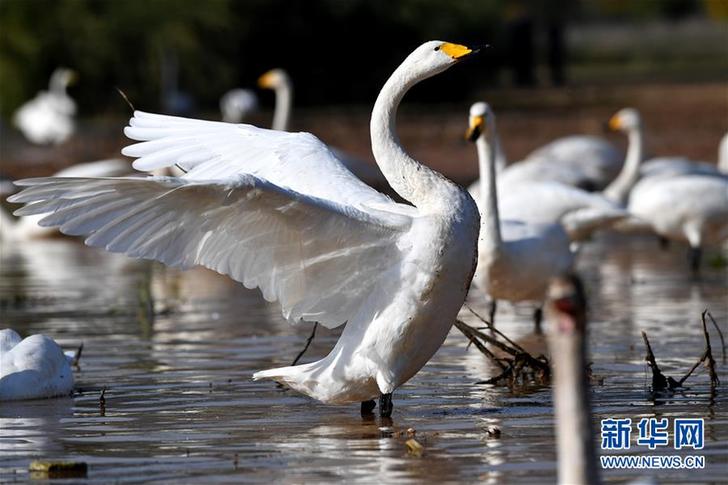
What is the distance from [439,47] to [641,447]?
7.57 ft

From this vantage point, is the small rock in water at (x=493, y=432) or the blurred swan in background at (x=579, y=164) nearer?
the small rock in water at (x=493, y=432)

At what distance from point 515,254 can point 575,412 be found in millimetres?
6851

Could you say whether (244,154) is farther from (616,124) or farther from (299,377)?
(616,124)

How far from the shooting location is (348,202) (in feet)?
27.8

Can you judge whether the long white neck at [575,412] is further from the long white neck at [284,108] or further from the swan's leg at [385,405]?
the long white neck at [284,108]

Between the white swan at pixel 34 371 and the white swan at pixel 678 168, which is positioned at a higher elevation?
the white swan at pixel 678 168

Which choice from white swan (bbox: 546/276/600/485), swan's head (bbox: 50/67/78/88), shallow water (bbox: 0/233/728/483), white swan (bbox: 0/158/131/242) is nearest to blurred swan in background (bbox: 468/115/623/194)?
white swan (bbox: 0/158/131/242)

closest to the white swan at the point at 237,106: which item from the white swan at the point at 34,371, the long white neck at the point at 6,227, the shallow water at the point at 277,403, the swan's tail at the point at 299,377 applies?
the long white neck at the point at 6,227

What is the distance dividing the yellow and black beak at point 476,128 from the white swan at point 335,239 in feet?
14.4

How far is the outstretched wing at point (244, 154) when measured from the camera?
28.5ft

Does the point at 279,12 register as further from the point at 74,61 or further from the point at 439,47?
the point at 439,47

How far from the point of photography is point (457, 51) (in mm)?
8289

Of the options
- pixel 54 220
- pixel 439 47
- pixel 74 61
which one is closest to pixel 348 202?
pixel 439 47

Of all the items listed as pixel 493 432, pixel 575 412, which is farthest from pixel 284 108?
pixel 575 412
